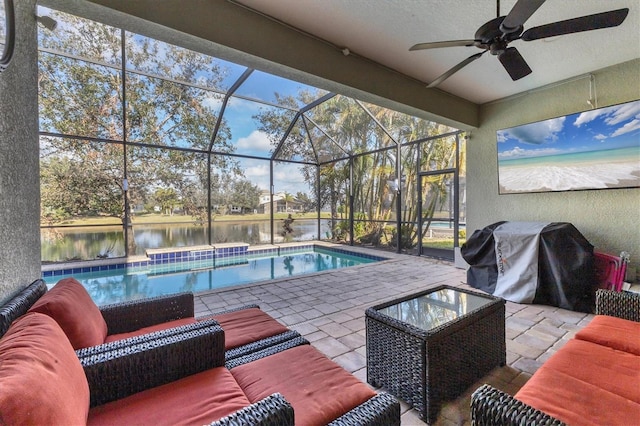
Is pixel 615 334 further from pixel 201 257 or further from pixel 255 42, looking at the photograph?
pixel 201 257

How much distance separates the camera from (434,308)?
225 cm

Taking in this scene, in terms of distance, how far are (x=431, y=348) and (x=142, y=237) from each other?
721 centimetres

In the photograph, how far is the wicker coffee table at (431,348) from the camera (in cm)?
167

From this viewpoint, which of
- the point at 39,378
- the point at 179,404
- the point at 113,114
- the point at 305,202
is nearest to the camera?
the point at 39,378

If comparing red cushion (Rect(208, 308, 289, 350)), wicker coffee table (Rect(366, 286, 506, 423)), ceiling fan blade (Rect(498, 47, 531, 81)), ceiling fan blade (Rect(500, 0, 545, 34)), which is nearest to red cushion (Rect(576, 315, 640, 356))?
wicker coffee table (Rect(366, 286, 506, 423))

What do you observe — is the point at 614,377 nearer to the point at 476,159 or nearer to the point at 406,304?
the point at 406,304

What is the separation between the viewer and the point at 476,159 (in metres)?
5.34

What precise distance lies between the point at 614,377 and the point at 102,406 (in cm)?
237

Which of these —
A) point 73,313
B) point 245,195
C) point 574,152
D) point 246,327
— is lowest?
point 246,327

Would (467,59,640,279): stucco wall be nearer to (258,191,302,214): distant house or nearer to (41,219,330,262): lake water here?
(258,191,302,214): distant house

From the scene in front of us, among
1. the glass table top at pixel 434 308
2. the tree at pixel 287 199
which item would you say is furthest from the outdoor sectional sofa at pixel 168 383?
the tree at pixel 287 199

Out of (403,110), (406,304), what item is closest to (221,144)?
(403,110)

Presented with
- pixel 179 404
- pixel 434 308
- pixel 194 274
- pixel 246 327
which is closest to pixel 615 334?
pixel 434 308

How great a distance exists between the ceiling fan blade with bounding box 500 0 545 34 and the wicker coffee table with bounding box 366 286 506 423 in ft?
6.58
